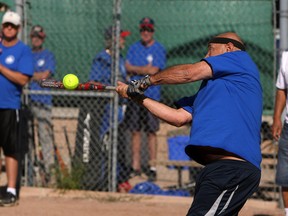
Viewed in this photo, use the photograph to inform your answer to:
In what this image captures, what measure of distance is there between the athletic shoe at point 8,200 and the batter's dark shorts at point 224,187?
4.06 meters

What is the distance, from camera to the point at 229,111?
15.3 ft

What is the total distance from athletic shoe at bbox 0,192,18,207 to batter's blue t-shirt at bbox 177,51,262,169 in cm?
405

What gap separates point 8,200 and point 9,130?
83cm

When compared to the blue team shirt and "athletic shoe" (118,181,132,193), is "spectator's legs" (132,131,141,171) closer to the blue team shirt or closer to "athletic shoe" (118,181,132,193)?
"athletic shoe" (118,181,132,193)

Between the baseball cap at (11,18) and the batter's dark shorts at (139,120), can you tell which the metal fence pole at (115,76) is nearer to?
the batter's dark shorts at (139,120)

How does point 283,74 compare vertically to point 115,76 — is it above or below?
above

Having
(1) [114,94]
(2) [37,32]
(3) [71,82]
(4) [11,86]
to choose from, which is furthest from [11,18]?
(3) [71,82]

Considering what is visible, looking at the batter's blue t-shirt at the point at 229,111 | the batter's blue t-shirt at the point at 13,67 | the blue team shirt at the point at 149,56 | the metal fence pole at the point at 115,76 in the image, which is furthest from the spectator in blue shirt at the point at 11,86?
the batter's blue t-shirt at the point at 229,111

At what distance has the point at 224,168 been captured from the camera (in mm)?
4645

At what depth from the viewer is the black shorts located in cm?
852

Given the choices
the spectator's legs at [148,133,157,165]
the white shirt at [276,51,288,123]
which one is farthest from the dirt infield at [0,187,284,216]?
the white shirt at [276,51,288,123]

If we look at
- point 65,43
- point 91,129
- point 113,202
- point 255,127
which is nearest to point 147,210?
point 113,202

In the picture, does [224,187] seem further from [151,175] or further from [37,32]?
[37,32]

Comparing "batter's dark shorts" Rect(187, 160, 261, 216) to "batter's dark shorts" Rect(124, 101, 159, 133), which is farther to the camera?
"batter's dark shorts" Rect(124, 101, 159, 133)
